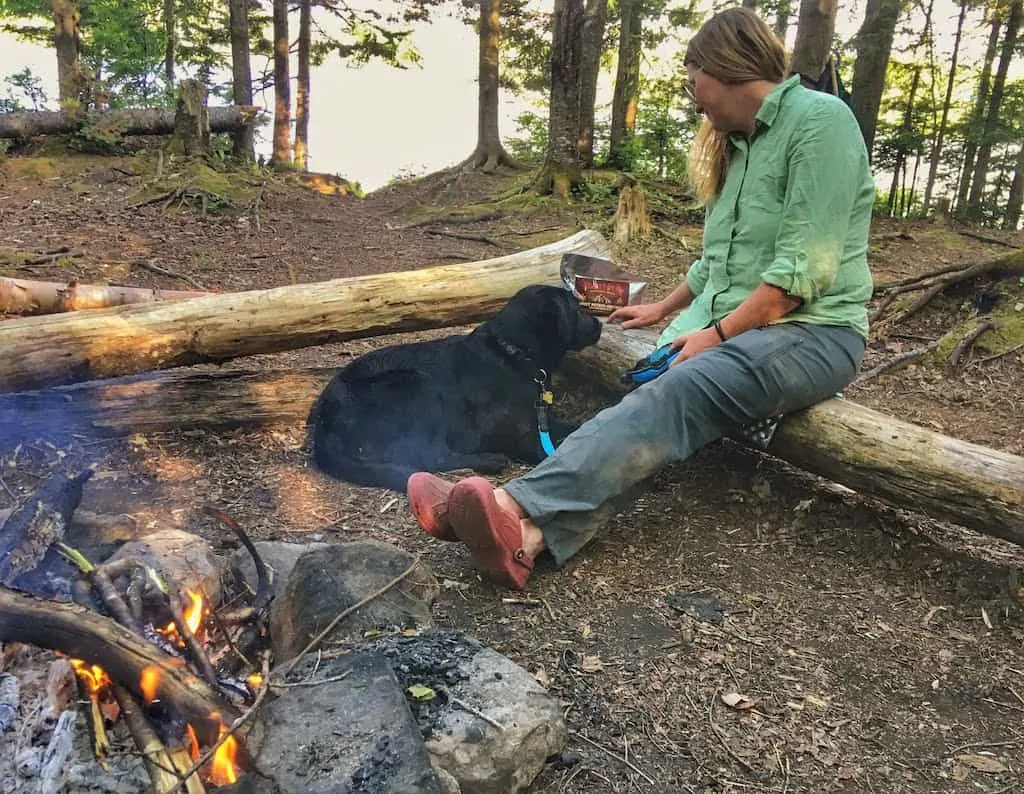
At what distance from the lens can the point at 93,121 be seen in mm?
11445

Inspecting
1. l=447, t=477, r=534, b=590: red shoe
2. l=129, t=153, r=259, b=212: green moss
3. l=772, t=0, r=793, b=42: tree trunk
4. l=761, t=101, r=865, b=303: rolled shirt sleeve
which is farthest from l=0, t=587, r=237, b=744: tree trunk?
l=772, t=0, r=793, b=42: tree trunk

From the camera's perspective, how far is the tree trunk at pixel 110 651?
5.30ft

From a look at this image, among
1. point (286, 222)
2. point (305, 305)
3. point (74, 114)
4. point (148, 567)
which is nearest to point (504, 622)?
point (148, 567)

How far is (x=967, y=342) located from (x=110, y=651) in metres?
5.15

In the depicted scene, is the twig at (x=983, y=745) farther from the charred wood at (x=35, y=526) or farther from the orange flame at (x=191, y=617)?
the charred wood at (x=35, y=526)

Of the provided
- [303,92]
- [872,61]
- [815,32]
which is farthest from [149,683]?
[303,92]

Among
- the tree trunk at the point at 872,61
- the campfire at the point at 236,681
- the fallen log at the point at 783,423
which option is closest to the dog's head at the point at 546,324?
the fallen log at the point at 783,423

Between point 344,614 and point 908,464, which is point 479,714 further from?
point 908,464

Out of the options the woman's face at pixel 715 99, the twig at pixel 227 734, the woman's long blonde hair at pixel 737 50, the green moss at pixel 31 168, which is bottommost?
the twig at pixel 227 734

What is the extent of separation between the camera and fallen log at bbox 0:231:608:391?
3.59 metres

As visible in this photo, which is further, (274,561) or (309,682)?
(274,561)

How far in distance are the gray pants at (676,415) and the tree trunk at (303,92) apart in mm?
16772

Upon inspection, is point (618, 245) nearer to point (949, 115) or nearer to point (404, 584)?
point (404, 584)

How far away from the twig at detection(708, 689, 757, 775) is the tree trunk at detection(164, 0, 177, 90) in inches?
771
